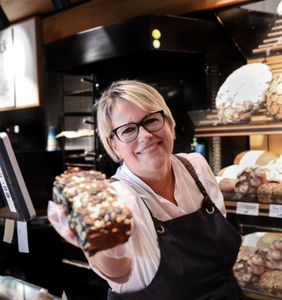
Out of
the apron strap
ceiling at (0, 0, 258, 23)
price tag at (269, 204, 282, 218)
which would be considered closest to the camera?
the apron strap

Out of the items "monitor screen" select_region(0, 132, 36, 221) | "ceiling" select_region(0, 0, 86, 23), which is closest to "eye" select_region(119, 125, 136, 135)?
"monitor screen" select_region(0, 132, 36, 221)

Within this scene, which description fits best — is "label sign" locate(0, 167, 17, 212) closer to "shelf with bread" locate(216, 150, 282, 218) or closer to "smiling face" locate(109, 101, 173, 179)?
"smiling face" locate(109, 101, 173, 179)

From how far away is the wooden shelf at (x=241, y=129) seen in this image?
1.88 metres

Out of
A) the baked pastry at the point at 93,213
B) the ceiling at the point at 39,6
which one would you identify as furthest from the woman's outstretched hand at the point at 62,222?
the ceiling at the point at 39,6

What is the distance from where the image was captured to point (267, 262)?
190cm

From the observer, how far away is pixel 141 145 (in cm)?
117

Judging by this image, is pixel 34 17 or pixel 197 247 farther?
pixel 34 17

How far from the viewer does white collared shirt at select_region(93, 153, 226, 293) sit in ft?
3.73

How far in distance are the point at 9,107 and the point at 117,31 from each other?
2.16m

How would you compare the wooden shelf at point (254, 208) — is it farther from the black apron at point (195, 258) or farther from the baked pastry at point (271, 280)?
the black apron at point (195, 258)

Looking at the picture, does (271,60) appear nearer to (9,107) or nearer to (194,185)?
(194,185)

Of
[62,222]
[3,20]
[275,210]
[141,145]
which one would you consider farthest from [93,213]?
[3,20]

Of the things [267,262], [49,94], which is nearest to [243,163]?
[267,262]

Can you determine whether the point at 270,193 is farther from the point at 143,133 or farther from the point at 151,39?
the point at 151,39
